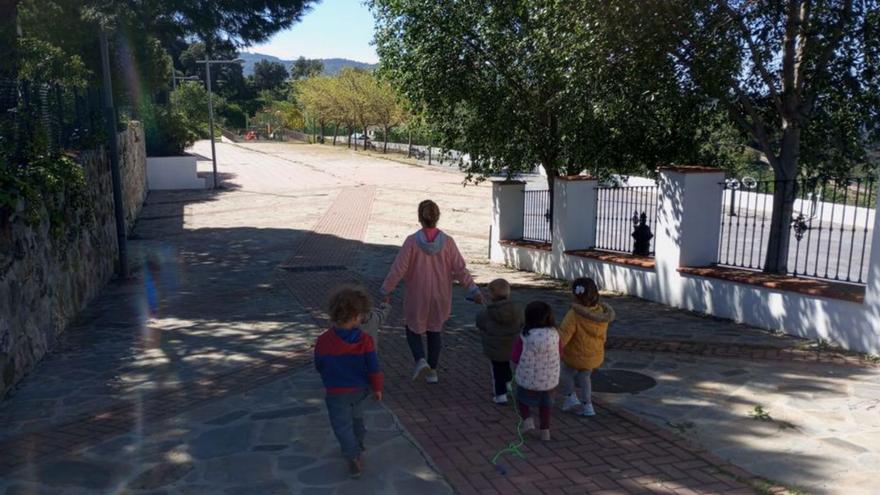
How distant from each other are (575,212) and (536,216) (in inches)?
175

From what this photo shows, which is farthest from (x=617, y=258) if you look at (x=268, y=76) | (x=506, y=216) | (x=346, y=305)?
(x=268, y=76)

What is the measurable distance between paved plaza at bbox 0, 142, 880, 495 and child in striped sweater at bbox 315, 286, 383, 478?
509 mm

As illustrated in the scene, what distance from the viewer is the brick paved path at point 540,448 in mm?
4461

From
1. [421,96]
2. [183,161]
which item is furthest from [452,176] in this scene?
[421,96]

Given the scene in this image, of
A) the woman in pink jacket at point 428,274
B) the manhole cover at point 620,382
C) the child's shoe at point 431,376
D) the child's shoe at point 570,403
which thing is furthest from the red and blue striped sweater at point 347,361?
the manhole cover at point 620,382

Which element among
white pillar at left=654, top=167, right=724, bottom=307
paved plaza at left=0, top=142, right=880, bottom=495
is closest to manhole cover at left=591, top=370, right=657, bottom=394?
paved plaza at left=0, top=142, right=880, bottom=495

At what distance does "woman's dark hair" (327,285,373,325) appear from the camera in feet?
14.4

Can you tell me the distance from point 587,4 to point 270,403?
6.11 m

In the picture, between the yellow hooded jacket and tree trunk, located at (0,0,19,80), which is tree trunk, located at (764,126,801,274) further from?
tree trunk, located at (0,0,19,80)

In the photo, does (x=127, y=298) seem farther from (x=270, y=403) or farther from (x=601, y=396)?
(x=601, y=396)

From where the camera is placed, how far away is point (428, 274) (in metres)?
6.00

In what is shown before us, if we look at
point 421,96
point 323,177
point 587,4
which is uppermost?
point 587,4

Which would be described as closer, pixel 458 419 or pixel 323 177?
pixel 458 419

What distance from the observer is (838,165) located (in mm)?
9234
